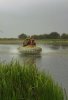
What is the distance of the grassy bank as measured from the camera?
7.03 m

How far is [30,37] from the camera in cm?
3716

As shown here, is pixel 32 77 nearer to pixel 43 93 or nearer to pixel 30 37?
pixel 43 93

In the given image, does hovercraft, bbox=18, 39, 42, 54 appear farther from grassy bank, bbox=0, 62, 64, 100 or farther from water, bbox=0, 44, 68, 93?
grassy bank, bbox=0, 62, 64, 100

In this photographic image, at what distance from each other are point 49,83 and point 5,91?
707mm

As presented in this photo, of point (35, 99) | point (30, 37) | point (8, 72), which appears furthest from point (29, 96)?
point (30, 37)

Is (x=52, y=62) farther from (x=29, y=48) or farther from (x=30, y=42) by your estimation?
(x=30, y=42)

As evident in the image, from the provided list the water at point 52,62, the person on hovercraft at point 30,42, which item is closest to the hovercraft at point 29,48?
the person on hovercraft at point 30,42

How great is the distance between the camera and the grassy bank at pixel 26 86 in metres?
7.03

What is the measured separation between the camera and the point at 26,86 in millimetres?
7207

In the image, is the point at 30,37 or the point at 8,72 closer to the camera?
the point at 8,72

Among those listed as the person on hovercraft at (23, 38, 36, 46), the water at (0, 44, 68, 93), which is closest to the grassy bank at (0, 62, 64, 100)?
the water at (0, 44, 68, 93)

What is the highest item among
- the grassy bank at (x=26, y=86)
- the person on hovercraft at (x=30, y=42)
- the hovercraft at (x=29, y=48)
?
the grassy bank at (x=26, y=86)

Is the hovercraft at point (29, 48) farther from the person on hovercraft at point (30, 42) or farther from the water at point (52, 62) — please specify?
the water at point (52, 62)

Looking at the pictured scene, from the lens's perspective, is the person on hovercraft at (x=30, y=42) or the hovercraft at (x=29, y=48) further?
the person on hovercraft at (x=30, y=42)
